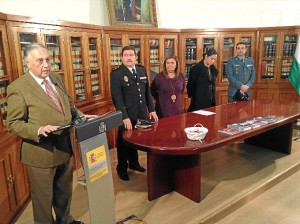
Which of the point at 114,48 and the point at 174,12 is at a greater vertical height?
the point at 174,12

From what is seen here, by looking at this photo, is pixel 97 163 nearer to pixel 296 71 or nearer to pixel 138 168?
pixel 138 168

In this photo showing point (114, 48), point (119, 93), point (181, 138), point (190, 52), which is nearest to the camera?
point (181, 138)

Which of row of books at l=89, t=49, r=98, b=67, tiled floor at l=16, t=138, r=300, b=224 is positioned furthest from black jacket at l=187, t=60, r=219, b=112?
row of books at l=89, t=49, r=98, b=67

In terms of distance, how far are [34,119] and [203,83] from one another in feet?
7.79

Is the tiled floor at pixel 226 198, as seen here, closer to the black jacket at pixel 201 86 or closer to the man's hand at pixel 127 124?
the man's hand at pixel 127 124

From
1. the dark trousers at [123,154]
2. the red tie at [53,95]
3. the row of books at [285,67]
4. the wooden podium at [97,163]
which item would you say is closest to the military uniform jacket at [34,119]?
the red tie at [53,95]

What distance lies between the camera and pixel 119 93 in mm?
2609

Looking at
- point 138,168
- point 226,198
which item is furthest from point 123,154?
point 226,198

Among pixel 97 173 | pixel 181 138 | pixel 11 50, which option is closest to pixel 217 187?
pixel 181 138

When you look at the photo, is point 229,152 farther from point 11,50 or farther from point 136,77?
point 11,50

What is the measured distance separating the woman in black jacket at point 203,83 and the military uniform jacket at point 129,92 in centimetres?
98

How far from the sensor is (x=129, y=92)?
8.80 ft

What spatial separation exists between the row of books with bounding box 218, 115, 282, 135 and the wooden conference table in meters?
0.04

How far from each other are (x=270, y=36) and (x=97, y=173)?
4572 millimetres
